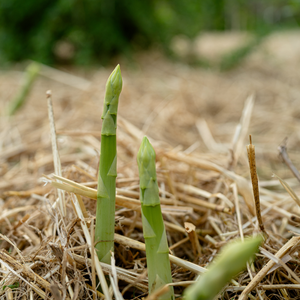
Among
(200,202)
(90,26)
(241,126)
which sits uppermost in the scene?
(90,26)

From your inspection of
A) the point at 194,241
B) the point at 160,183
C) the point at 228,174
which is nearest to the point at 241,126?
the point at 228,174

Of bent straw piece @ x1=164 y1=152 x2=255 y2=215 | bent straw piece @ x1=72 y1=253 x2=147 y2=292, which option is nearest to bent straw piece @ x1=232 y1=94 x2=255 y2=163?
bent straw piece @ x1=164 y1=152 x2=255 y2=215

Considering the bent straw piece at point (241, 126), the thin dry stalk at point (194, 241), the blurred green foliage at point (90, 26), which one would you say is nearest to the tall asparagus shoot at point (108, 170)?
the thin dry stalk at point (194, 241)

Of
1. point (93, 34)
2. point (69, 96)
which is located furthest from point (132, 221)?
point (93, 34)

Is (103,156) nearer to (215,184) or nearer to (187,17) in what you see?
(215,184)

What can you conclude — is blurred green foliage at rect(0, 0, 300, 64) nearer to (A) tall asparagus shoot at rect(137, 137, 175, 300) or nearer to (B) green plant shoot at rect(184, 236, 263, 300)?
(A) tall asparagus shoot at rect(137, 137, 175, 300)

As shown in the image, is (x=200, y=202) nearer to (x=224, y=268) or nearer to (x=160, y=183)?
(x=160, y=183)
